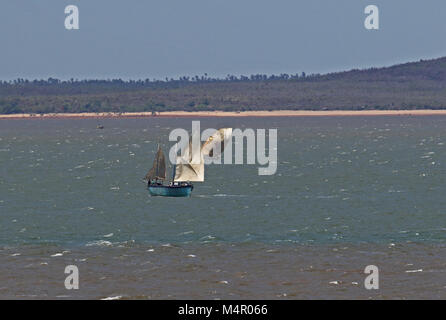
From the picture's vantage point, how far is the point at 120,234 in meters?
59.4

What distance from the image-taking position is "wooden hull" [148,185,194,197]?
82.1m

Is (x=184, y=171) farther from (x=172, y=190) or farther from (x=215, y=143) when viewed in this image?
(x=215, y=143)

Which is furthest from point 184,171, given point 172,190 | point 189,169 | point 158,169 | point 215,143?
point 215,143

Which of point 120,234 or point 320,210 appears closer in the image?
point 120,234

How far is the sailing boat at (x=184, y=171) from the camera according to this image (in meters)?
82.3

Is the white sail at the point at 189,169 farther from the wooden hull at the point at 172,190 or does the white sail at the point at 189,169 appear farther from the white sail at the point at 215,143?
the wooden hull at the point at 172,190

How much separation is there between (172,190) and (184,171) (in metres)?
3.98

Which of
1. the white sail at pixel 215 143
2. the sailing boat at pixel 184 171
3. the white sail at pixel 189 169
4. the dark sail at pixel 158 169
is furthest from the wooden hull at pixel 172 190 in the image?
the white sail at pixel 215 143

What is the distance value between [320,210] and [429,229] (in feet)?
40.6

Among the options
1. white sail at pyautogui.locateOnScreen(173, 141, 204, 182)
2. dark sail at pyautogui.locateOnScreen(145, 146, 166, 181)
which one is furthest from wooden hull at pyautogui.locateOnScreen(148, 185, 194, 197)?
dark sail at pyautogui.locateOnScreen(145, 146, 166, 181)

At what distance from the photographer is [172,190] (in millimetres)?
82312

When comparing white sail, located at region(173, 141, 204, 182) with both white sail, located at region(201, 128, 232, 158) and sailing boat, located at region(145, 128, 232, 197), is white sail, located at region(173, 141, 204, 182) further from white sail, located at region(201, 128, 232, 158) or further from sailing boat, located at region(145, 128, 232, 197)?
white sail, located at region(201, 128, 232, 158)
